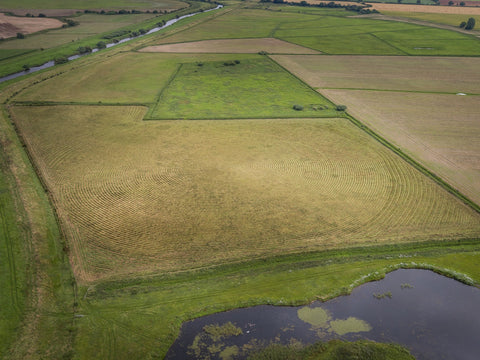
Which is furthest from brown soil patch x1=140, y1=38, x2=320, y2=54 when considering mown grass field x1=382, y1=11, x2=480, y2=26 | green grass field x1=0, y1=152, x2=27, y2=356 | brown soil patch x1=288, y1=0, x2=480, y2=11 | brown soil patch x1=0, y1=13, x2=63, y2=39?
brown soil patch x1=288, y1=0, x2=480, y2=11

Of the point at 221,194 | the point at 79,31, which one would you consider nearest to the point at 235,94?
the point at 221,194

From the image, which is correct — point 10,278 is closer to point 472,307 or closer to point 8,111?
point 472,307

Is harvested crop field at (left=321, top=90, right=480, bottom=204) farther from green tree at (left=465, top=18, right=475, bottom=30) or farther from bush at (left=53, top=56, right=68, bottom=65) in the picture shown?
green tree at (left=465, top=18, right=475, bottom=30)

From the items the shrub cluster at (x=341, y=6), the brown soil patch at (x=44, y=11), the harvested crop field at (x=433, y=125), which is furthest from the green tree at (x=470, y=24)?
the brown soil patch at (x=44, y=11)

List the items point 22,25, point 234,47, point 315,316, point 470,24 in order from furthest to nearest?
point 470,24, point 22,25, point 234,47, point 315,316

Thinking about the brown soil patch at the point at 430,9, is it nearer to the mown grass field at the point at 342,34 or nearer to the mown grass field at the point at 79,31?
the mown grass field at the point at 342,34

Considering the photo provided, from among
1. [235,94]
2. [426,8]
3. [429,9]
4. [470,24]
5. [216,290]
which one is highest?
[426,8]

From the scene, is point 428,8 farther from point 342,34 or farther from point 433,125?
point 433,125

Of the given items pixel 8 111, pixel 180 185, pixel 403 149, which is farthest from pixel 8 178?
pixel 403 149
